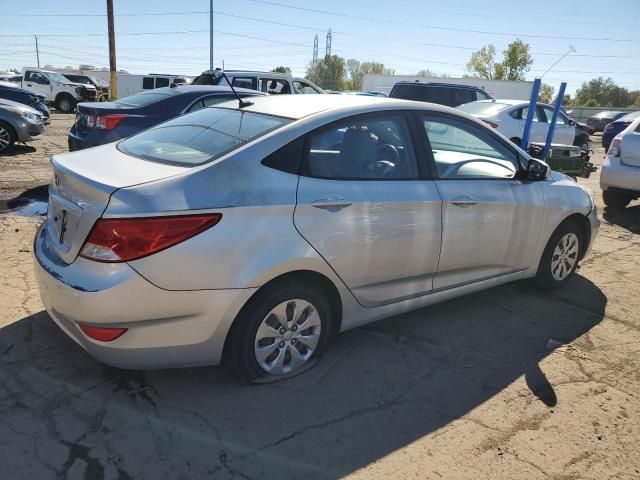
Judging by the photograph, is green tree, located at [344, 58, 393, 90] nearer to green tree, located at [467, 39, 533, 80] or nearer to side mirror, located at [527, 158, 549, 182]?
green tree, located at [467, 39, 533, 80]

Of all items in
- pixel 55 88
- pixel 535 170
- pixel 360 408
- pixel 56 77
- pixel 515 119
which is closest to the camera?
pixel 360 408

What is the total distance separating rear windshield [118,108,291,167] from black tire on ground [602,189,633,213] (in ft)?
22.3

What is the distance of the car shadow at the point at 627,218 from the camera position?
7.19m

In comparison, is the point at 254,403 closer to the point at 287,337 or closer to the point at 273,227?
the point at 287,337

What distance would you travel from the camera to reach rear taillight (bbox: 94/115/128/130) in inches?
265

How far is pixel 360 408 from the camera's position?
9.33ft

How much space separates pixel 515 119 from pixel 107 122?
8668mm

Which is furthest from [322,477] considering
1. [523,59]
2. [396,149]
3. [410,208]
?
[523,59]

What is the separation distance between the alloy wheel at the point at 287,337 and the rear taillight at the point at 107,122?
16.2 feet

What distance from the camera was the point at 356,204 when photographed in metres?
2.99

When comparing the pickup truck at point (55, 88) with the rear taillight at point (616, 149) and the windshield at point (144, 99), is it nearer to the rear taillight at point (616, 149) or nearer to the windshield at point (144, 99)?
the windshield at point (144, 99)

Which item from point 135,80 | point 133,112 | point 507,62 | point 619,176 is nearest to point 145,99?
point 133,112

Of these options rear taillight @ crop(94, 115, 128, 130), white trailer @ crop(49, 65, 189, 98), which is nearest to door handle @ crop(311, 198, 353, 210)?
rear taillight @ crop(94, 115, 128, 130)

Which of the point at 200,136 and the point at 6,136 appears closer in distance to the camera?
the point at 200,136
